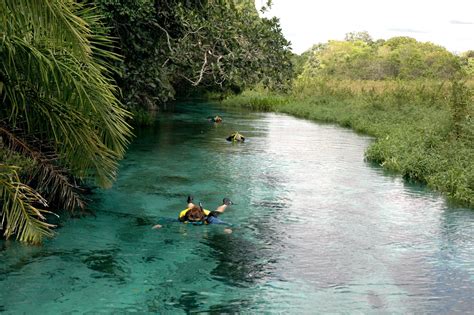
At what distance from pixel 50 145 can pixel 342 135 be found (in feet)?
51.5

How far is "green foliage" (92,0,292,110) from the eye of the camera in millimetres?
14727

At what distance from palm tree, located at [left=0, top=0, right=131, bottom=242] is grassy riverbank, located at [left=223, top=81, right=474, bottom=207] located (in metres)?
7.20

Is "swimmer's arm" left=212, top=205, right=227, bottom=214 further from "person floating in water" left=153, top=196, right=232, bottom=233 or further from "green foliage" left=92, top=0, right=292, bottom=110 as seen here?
"green foliage" left=92, top=0, right=292, bottom=110

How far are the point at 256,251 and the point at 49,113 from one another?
3255mm

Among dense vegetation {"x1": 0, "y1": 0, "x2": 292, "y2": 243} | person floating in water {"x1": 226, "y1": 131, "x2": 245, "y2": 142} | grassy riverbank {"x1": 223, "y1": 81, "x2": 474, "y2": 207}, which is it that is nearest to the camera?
dense vegetation {"x1": 0, "y1": 0, "x2": 292, "y2": 243}

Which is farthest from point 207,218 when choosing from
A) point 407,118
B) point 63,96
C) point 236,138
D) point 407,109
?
point 407,109

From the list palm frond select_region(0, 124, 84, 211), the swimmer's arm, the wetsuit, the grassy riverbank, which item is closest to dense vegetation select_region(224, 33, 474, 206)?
the grassy riverbank

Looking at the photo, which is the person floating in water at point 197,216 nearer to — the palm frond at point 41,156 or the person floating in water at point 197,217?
the person floating in water at point 197,217

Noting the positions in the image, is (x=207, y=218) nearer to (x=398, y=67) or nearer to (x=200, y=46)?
(x=200, y=46)

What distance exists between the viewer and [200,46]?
597 inches

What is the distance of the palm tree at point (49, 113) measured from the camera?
6.57m

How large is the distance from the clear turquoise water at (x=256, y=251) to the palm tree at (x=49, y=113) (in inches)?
31.5

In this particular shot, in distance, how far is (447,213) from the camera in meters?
10.9

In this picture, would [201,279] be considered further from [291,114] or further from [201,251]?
[291,114]
